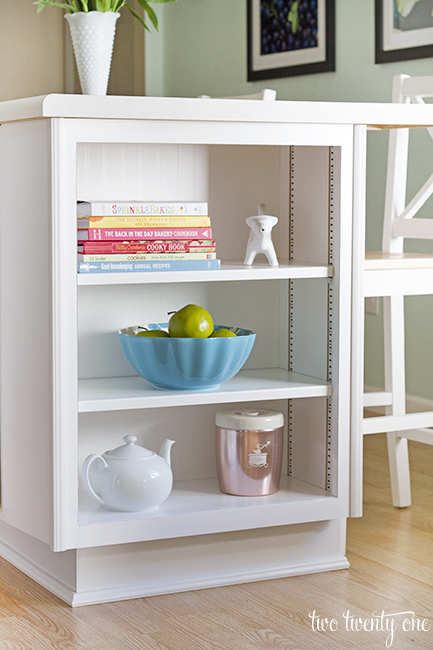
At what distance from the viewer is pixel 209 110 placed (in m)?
1.50

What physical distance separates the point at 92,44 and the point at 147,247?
0.40 m

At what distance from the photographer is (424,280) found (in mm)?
1899

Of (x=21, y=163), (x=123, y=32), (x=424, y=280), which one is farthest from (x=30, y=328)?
(x=123, y=32)

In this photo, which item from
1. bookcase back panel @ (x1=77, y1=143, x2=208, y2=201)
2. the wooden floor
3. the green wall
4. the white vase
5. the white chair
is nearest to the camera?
the wooden floor

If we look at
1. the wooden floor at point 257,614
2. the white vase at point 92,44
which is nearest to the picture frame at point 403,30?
the white vase at point 92,44

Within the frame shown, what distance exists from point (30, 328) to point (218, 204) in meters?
0.53

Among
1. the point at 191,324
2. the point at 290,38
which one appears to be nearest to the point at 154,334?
the point at 191,324

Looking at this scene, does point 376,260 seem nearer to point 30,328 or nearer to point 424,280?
point 424,280

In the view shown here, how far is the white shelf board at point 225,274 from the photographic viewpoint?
148 cm

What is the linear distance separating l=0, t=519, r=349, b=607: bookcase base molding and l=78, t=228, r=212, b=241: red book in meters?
0.57

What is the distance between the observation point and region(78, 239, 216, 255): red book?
59.4 inches

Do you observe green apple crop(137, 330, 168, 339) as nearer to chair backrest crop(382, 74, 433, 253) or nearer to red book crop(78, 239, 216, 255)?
red book crop(78, 239, 216, 255)

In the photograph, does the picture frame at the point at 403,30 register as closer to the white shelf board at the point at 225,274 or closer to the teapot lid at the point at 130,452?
the white shelf board at the point at 225,274

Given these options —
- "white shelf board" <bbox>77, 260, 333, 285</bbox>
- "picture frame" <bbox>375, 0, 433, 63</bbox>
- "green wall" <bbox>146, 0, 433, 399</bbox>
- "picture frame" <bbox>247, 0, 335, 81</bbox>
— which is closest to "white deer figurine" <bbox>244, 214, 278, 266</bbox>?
"white shelf board" <bbox>77, 260, 333, 285</bbox>
